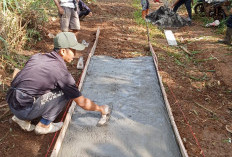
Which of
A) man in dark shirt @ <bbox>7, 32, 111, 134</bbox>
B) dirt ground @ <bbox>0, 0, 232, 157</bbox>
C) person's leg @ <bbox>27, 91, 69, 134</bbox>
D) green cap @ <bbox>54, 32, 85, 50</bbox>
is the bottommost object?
dirt ground @ <bbox>0, 0, 232, 157</bbox>

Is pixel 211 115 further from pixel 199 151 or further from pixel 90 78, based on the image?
pixel 90 78

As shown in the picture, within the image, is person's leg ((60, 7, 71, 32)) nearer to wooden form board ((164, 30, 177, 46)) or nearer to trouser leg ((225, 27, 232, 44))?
wooden form board ((164, 30, 177, 46))

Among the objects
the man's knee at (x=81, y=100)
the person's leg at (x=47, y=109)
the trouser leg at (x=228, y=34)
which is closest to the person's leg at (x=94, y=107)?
the man's knee at (x=81, y=100)

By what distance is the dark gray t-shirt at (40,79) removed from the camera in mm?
1845

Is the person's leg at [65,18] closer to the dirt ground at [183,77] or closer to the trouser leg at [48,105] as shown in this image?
the dirt ground at [183,77]

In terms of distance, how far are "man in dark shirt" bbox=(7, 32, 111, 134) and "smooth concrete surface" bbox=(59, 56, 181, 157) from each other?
0.37m

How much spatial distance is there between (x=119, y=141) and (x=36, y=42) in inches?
131

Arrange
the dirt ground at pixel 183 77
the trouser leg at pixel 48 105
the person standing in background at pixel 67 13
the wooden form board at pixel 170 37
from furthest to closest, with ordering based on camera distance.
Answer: the wooden form board at pixel 170 37
the person standing in background at pixel 67 13
the dirt ground at pixel 183 77
the trouser leg at pixel 48 105

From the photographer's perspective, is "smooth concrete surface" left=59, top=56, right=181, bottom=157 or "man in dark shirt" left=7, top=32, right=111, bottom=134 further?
"smooth concrete surface" left=59, top=56, right=181, bottom=157

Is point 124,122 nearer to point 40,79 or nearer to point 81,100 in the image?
point 81,100

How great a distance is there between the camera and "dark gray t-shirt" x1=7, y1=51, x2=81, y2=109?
1845 mm

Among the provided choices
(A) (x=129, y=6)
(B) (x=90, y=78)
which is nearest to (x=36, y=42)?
(B) (x=90, y=78)

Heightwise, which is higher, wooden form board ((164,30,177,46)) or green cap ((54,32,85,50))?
green cap ((54,32,85,50))

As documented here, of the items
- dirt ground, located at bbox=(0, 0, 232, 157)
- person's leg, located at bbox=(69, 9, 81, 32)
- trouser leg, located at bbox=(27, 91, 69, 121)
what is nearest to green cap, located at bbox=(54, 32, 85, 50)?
trouser leg, located at bbox=(27, 91, 69, 121)
